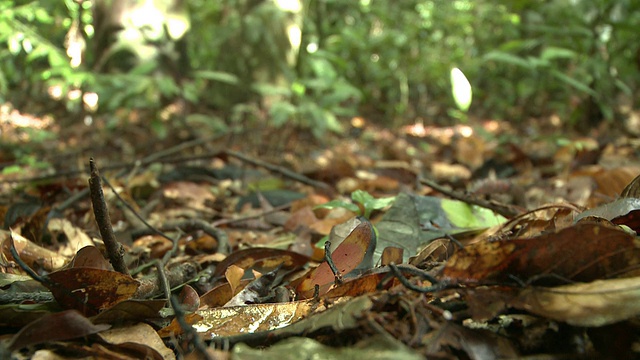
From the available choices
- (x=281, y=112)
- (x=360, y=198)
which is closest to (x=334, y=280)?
(x=360, y=198)

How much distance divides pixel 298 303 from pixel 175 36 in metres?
4.35

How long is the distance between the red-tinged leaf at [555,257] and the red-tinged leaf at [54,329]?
65 cm

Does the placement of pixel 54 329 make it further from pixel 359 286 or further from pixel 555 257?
pixel 555 257

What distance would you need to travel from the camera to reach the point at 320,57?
4.46 metres

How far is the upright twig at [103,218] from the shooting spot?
3.17 ft

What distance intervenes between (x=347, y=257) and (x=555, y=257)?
0.47 metres

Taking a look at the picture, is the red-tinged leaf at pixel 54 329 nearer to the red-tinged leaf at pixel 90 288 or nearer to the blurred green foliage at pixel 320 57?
the red-tinged leaf at pixel 90 288

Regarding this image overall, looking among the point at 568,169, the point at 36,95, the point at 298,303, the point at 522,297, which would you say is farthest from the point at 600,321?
the point at 36,95

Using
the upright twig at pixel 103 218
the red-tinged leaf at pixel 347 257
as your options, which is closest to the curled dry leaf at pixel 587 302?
the red-tinged leaf at pixel 347 257

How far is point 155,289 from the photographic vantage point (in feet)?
3.89

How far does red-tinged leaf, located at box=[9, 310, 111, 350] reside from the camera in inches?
33.0

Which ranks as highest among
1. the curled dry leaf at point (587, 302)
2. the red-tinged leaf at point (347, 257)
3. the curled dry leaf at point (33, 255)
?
the curled dry leaf at point (33, 255)

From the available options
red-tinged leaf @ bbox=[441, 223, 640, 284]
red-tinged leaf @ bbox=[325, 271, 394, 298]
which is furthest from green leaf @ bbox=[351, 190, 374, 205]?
red-tinged leaf @ bbox=[441, 223, 640, 284]

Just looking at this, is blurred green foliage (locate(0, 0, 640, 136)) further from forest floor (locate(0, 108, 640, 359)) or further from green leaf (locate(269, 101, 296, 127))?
forest floor (locate(0, 108, 640, 359))
